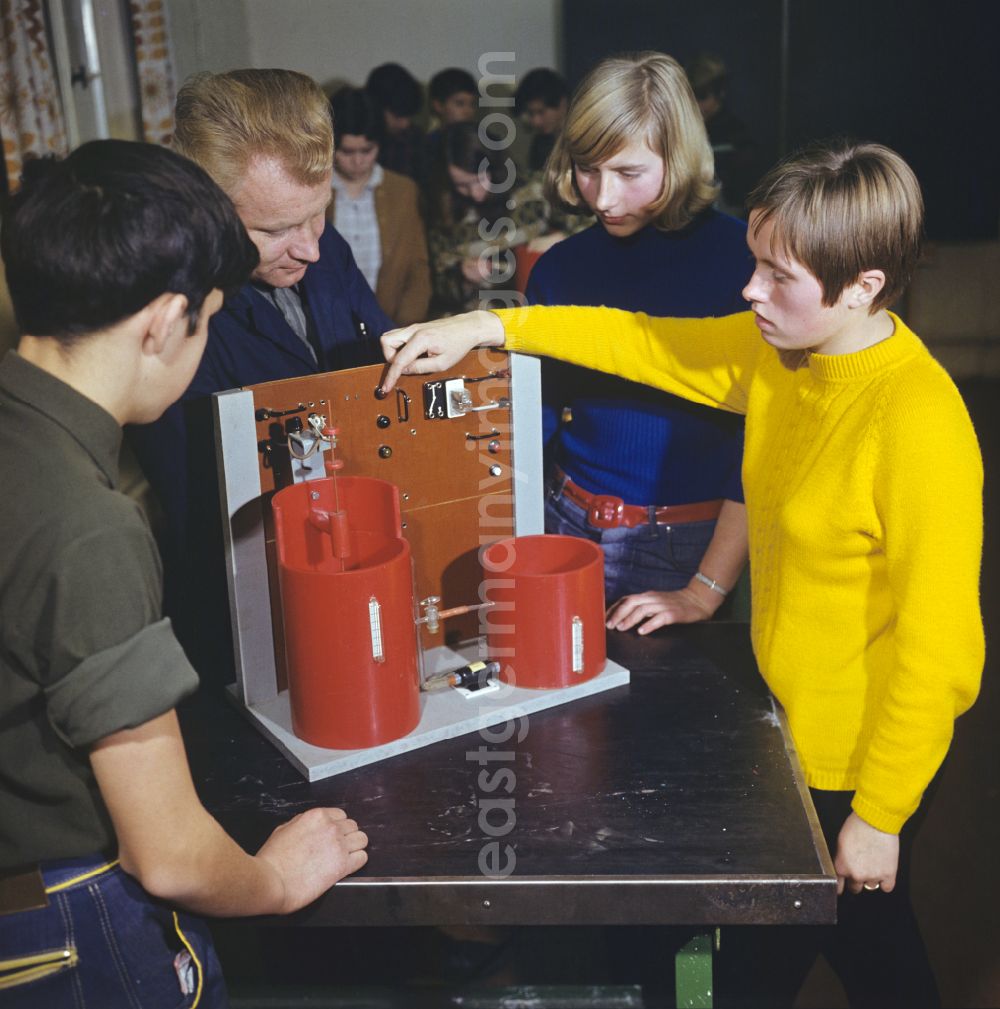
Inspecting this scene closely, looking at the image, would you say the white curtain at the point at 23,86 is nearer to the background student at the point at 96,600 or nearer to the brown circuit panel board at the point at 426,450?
the brown circuit panel board at the point at 426,450

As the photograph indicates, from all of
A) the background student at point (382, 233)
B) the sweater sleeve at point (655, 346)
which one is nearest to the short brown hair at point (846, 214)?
the sweater sleeve at point (655, 346)

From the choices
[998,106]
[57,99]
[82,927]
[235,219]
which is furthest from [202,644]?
[998,106]

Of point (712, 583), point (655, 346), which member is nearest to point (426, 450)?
point (655, 346)

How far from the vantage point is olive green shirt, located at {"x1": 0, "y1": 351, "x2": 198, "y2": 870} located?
32.1 inches

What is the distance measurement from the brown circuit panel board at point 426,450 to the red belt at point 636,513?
0.92 ft

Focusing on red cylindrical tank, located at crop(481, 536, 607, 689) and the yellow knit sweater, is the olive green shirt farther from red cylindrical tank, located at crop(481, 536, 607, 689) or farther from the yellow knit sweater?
the yellow knit sweater

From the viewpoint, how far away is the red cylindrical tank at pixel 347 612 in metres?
1.18

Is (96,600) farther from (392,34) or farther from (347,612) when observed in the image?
(392,34)

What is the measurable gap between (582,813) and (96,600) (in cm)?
55

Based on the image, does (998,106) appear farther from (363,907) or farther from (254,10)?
(363,907)

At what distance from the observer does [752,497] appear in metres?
1.37

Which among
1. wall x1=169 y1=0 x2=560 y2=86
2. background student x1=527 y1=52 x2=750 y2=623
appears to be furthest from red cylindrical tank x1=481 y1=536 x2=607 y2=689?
wall x1=169 y1=0 x2=560 y2=86

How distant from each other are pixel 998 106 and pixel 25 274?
574 centimetres

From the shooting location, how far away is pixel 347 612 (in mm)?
1173
